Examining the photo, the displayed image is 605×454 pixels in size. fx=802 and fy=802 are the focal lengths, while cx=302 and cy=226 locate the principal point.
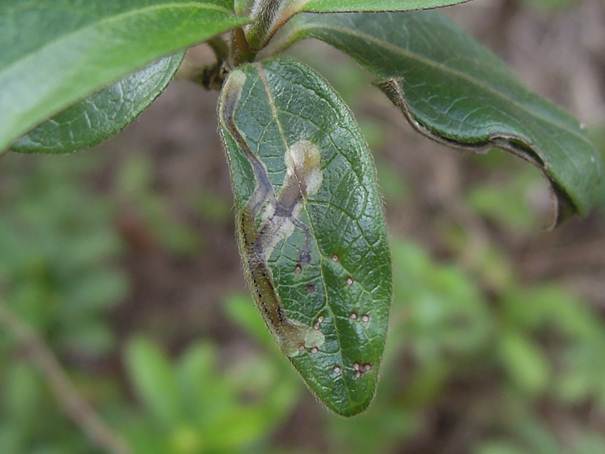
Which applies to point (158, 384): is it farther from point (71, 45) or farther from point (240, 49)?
point (71, 45)

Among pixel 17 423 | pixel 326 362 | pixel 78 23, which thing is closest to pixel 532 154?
pixel 326 362

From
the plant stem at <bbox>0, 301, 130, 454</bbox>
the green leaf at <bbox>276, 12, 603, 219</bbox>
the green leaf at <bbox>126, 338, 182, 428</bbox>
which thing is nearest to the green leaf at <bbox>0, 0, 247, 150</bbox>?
the green leaf at <bbox>276, 12, 603, 219</bbox>

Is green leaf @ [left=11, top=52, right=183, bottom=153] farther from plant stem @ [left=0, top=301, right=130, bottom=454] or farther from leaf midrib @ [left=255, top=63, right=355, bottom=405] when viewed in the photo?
plant stem @ [left=0, top=301, right=130, bottom=454]

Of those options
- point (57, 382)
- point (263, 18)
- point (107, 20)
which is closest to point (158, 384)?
point (57, 382)

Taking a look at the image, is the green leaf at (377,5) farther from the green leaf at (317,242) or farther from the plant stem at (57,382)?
the plant stem at (57,382)

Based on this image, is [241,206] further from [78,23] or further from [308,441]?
[308,441]
